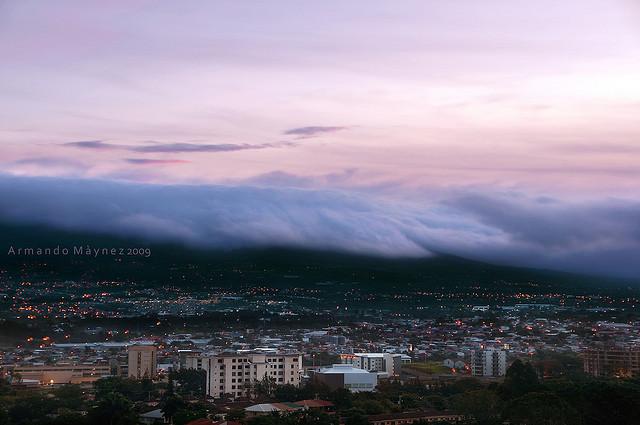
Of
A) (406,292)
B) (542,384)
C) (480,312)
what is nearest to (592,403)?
(542,384)

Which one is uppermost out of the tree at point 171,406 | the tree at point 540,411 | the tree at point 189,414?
the tree at point 540,411

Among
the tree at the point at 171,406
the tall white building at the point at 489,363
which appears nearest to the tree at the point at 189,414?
the tree at the point at 171,406

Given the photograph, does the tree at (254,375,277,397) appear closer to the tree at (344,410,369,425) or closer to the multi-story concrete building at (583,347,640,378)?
the tree at (344,410,369,425)

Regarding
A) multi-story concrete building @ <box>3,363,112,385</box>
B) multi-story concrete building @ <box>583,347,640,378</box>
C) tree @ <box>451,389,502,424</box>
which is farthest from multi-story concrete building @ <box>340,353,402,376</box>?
tree @ <box>451,389,502,424</box>

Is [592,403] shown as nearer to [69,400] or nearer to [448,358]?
[69,400]

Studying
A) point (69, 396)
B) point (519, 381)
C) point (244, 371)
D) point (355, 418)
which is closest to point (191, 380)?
point (244, 371)

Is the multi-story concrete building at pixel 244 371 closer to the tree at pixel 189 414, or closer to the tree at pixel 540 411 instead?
the tree at pixel 189 414
